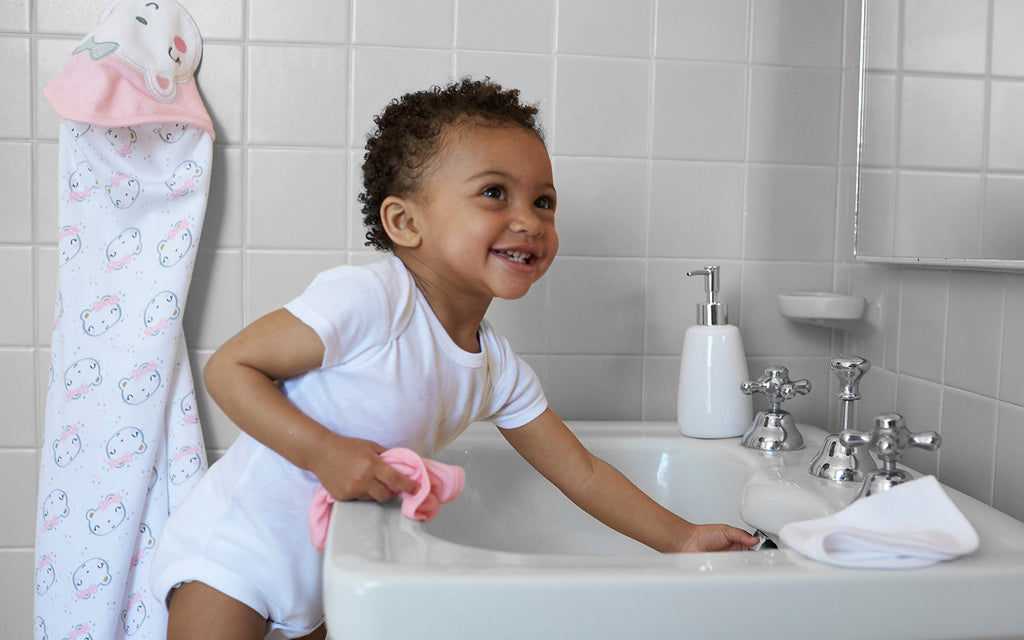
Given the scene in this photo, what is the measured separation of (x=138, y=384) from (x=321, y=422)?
45cm

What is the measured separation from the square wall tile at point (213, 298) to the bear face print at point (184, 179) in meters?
0.09

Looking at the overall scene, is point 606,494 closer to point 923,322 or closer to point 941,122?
point 923,322

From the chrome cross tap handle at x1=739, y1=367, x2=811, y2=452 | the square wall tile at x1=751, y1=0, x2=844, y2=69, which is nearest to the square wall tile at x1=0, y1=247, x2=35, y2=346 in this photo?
the chrome cross tap handle at x1=739, y1=367, x2=811, y2=452

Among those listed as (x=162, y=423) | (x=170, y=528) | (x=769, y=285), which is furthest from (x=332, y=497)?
(x=769, y=285)

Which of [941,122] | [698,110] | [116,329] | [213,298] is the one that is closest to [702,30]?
[698,110]

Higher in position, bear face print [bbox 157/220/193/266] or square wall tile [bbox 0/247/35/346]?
bear face print [bbox 157/220/193/266]

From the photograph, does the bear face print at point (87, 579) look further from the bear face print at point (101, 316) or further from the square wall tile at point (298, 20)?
the square wall tile at point (298, 20)

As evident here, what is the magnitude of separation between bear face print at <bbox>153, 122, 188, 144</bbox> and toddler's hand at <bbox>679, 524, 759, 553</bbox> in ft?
2.86

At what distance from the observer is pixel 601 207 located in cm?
131

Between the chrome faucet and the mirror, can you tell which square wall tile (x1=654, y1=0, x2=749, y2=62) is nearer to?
the mirror

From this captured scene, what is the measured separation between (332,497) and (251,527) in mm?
184

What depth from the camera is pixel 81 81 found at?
115 cm

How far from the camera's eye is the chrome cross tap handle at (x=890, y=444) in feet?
2.45

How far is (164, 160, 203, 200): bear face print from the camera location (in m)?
1.20
